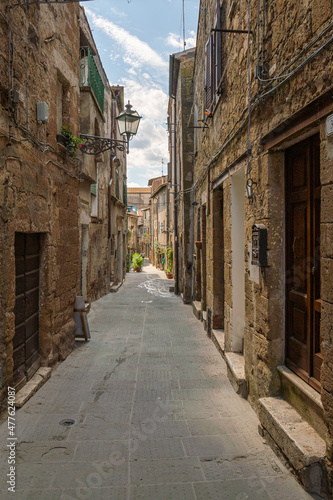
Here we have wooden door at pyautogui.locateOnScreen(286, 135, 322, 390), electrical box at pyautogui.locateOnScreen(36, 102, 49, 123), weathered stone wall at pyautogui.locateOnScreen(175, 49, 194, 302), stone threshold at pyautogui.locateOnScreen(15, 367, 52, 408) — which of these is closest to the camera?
wooden door at pyautogui.locateOnScreen(286, 135, 322, 390)

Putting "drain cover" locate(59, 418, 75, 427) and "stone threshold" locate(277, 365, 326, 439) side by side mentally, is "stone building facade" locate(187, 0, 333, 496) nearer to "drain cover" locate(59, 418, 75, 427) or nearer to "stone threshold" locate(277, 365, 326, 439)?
"stone threshold" locate(277, 365, 326, 439)

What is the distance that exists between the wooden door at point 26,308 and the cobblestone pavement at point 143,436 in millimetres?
339

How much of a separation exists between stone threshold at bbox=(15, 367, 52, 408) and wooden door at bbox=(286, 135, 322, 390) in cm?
270

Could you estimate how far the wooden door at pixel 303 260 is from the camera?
106 inches

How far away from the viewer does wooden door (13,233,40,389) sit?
158 inches

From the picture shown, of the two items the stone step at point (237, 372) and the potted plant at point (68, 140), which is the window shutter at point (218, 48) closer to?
the potted plant at point (68, 140)

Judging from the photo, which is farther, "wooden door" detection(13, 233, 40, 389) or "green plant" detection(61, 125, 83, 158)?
"green plant" detection(61, 125, 83, 158)

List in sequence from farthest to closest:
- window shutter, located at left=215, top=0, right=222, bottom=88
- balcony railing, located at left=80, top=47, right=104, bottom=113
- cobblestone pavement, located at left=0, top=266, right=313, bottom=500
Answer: balcony railing, located at left=80, top=47, right=104, bottom=113
window shutter, located at left=215, top=0, right=222, bottom=88
cobblestone pavement, located at left=0, top=266, right=313, bottom=500

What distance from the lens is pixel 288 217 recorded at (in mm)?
A: 3146

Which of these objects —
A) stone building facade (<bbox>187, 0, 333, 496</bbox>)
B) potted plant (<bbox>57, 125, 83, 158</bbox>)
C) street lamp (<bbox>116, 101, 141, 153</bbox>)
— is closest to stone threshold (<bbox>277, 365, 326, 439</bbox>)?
stone building facade (<bbox>187, 0, 333, 496</bbox>)

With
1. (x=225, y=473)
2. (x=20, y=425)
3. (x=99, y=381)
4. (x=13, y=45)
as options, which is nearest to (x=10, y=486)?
(x=20, y=425)

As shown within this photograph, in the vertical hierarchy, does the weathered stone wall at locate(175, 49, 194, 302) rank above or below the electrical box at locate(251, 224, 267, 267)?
above

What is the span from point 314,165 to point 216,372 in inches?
122

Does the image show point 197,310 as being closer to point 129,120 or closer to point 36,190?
point 129,120
